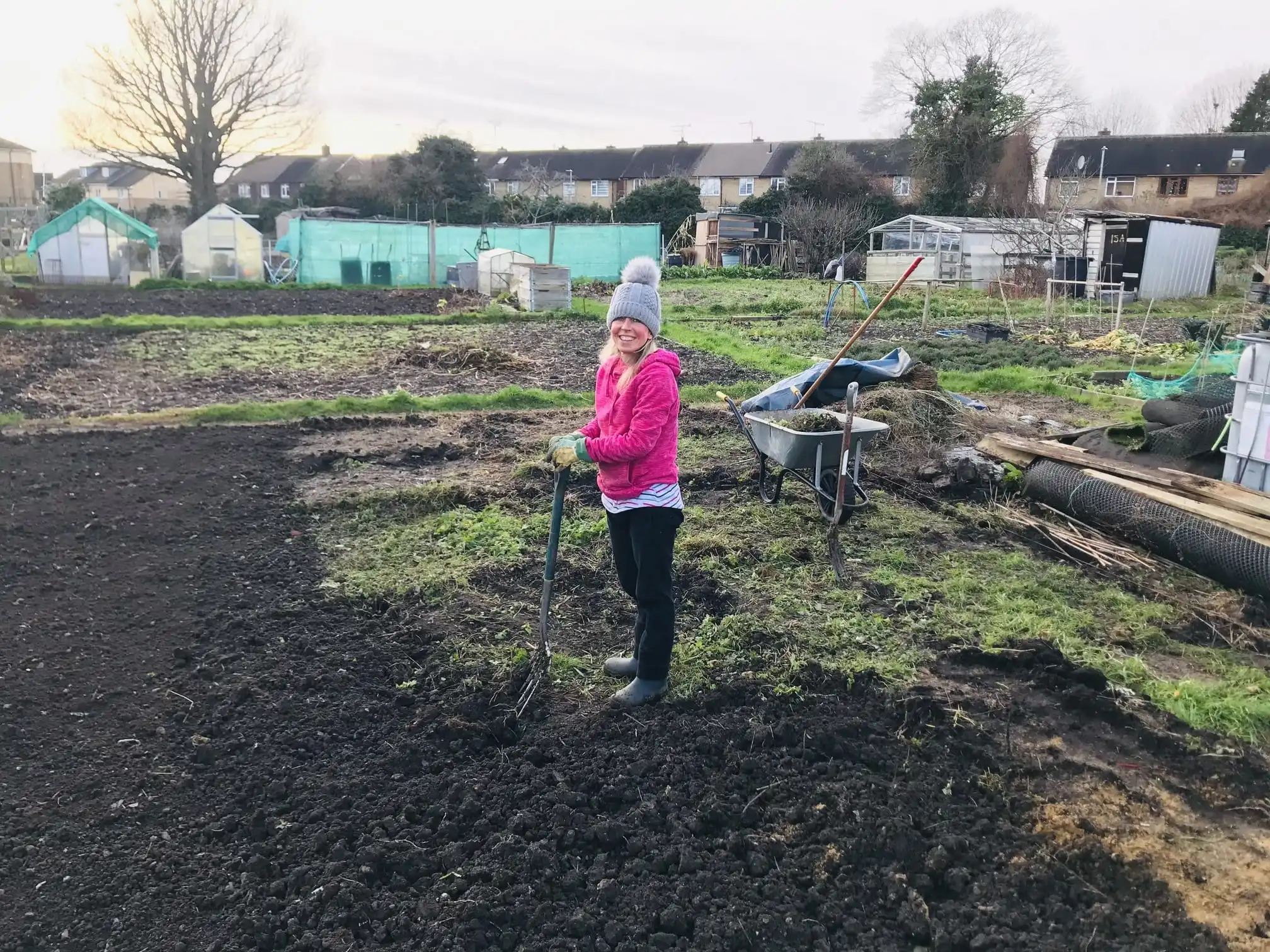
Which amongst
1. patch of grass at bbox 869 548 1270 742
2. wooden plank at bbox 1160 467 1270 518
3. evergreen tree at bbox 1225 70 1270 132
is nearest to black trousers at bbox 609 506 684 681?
patch of grass at bbox 869 548 1270 742

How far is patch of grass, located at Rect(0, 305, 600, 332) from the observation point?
1838 cm

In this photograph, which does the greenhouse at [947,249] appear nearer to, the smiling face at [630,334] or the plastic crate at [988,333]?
the plastic crate at [988,333]

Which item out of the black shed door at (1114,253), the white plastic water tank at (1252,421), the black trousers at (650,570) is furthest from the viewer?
the black shed door at (1114,253)

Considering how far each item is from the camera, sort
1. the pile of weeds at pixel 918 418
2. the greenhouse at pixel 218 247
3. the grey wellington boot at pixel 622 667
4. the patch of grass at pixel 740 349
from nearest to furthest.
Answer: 1. the grey wellington boot at pixel 622 667
2. the pile of weeds at pixel 918 418
3. the patch of grass at pixel 740 349
4. the greenhouse at pixel 218 247

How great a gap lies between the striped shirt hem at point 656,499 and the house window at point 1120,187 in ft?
185

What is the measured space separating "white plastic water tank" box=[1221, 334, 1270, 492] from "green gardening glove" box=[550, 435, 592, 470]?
444cm

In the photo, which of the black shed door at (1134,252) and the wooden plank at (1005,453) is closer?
the wooden plank at (1005,453)

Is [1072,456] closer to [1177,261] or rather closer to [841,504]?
[841,504]

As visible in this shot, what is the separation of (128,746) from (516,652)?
170 centimetres

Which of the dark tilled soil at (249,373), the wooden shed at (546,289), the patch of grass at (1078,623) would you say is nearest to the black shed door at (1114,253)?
the wooden shed at (546,289)

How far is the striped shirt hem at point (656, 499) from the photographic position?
3.96 meters

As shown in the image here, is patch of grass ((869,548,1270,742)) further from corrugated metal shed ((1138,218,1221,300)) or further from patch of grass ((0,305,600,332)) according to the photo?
corrugated metal shed ((1138,218,1221,300))

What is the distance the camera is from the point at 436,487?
7461 mm

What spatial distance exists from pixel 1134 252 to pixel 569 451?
31.7m
